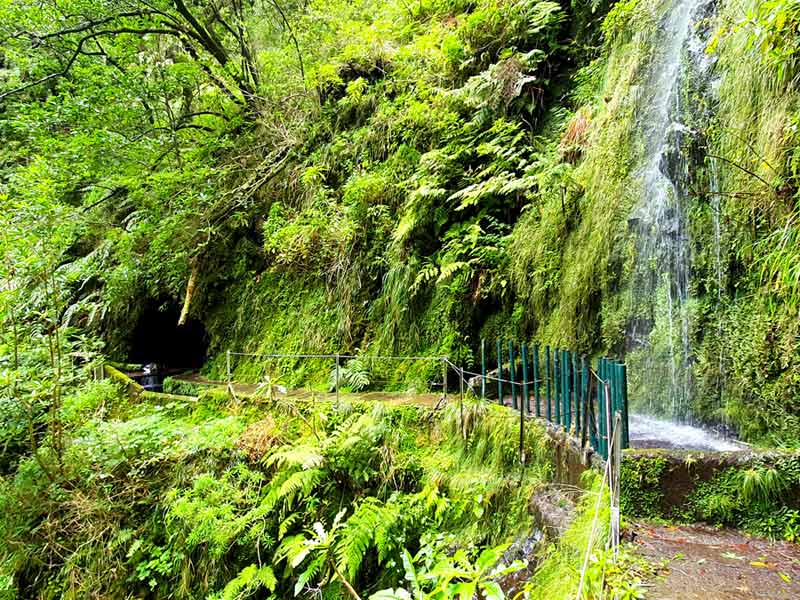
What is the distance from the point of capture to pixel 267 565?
16.4 feet

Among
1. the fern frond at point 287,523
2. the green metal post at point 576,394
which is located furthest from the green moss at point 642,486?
the fern frond at point 287,523

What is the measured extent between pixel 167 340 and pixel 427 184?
931 centimetres

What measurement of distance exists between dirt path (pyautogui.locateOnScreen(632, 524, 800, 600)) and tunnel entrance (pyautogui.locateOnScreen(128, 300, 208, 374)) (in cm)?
1098

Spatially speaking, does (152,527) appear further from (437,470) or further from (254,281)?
(254,281)

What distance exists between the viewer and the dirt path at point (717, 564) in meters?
2.38

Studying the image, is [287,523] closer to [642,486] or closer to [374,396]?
[374,396]

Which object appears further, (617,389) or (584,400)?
(584,400)

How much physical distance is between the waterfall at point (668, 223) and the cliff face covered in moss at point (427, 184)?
0.03 m

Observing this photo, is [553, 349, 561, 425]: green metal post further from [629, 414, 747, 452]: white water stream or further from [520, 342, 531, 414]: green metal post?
[629, 414, 747, 452]: white water stream

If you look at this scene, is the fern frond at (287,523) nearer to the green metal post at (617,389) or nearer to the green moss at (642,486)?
the green moss at (642,486)

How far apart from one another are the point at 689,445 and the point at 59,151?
41.9 ft

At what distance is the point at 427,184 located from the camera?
7781 mm

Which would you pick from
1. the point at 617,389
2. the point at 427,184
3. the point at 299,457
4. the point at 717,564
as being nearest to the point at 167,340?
the point at 299,457

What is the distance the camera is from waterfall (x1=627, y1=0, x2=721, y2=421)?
525 centimetres
